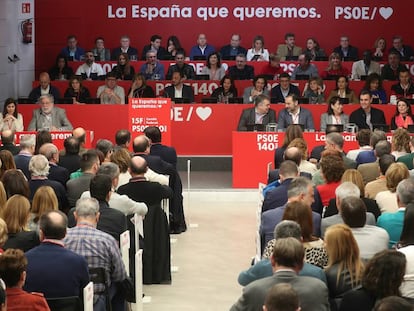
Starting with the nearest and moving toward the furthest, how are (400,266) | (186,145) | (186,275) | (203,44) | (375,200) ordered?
(400,266), (375,200), (186,275), (186,145), (203,44)

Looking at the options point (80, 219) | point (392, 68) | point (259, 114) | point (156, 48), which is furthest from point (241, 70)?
point (80, 219)

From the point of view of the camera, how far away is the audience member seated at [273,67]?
63.8ft

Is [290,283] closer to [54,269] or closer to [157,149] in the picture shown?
[54,269]

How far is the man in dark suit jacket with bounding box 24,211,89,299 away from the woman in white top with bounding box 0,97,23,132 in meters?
8.65

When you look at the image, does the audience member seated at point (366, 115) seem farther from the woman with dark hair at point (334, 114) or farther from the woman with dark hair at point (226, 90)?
the woman with dark hair at point (226, 90)

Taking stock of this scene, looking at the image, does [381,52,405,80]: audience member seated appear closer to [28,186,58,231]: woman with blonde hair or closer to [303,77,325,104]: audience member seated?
[303,77,325,104]: audience member seated

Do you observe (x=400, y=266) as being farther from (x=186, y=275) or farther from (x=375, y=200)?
(x=186, y=275)

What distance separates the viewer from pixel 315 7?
2252cm

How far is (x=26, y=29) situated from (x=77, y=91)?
10.8 feet

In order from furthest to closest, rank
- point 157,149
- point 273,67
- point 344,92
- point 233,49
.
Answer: point 233,49 → point 273,67 → point 344,92 → point 157,149

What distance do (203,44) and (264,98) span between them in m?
6.01

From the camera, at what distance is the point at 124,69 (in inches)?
750

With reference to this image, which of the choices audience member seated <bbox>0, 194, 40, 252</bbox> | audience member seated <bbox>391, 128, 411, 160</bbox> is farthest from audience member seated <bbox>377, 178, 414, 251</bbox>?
audience member seated <bbox>391, 128, 411, 160</bbox>

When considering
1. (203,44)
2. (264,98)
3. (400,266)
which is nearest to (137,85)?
(264,98)
